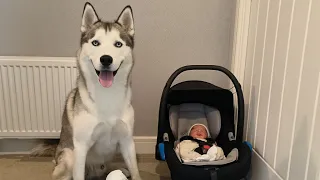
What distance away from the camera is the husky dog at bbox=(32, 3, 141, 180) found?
66.2 inches

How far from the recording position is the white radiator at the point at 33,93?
2256 millimetres

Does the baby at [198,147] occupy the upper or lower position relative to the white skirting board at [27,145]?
upper

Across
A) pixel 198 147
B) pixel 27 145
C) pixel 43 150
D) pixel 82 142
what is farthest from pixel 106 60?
pixel 27 145

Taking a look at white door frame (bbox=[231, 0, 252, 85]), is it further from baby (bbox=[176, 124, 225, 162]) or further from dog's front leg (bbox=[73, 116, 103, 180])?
dog's front leg (bbox=[73, 116, 103, 180])

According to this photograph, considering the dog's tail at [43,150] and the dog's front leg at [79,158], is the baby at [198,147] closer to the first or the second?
the dog's front leg at [79,158]

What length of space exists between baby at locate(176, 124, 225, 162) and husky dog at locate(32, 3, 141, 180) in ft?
1.06

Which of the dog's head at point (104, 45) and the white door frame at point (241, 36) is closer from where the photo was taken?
the dog's head at point (104, 45)

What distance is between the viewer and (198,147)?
1.90 m

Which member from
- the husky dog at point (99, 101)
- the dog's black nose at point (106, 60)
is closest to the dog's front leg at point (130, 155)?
the husky dog at point (99, 101)

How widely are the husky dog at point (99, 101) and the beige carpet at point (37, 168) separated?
323 millimetres

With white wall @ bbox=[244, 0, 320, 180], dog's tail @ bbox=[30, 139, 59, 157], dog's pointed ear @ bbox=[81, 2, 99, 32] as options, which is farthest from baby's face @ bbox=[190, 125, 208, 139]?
dog's tail @ bbox=[30, 139, 59, 157]

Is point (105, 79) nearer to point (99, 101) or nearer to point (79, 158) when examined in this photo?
point (99, 101)

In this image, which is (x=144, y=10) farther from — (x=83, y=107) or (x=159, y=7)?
(x=83, y=107)

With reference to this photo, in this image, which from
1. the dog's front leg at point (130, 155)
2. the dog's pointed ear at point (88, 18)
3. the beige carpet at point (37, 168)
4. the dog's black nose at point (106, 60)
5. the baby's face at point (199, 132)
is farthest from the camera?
the beige carpet at point (37, 168)
